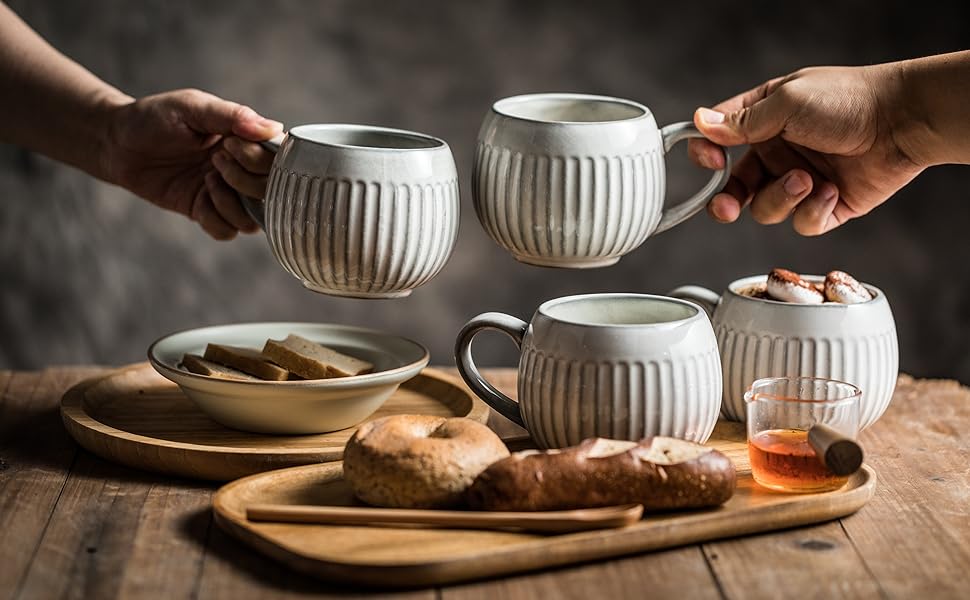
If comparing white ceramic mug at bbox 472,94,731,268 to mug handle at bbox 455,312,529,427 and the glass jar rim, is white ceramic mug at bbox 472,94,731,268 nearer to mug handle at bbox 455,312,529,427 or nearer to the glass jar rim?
mug handle at bbox 455,312,529,427

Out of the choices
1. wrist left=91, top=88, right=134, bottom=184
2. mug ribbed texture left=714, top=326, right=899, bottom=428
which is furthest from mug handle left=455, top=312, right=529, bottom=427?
wrist left=91, top=88, right=134, bottom=184

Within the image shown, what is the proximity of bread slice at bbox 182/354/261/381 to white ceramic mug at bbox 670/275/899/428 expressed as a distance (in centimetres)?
52

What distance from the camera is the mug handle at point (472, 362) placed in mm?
1179

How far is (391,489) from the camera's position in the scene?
1.01 m

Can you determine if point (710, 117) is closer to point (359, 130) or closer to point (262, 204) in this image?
point (359, 130)

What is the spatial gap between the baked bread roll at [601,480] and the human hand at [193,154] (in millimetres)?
523

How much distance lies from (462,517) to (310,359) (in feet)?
1.17

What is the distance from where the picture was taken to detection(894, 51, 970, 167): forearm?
51.6 inches

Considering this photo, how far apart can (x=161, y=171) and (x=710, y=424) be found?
856 mm

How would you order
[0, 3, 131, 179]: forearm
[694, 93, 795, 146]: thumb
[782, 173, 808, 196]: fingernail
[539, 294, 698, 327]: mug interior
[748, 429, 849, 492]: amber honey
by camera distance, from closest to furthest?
1. [748, 429, 849, 492]: amber honey
2. [539, 294, 698, 327]: mug interior
3. [694, 93, 795, 146]: thumb
4. [782, 173, 808, 196]: fingernail
5. [0, 3, 131, 179]: forearm

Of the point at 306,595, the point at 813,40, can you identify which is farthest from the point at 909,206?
the point at 306,595

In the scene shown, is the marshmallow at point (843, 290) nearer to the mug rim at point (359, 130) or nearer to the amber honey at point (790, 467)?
the amber honey at point (790, 467)

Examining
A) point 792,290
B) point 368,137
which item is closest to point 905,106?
point 792,290

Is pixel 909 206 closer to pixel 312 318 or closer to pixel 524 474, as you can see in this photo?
pixel 312 318
